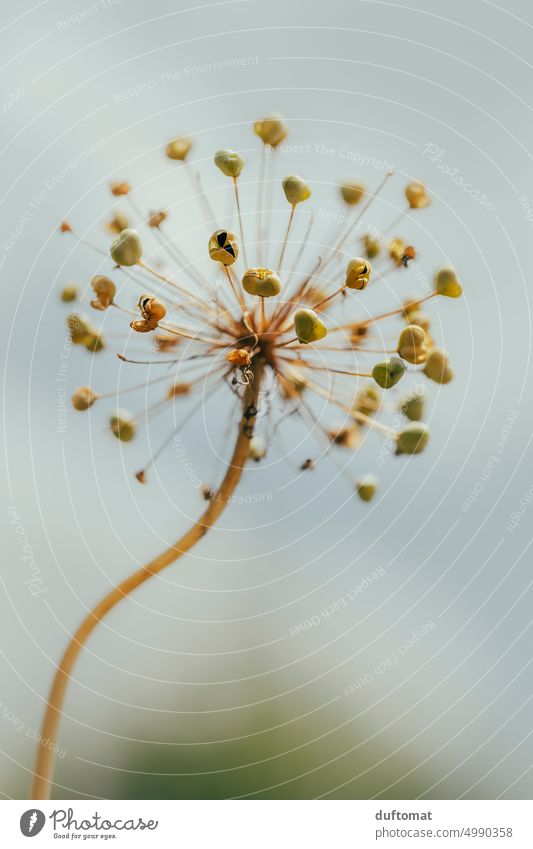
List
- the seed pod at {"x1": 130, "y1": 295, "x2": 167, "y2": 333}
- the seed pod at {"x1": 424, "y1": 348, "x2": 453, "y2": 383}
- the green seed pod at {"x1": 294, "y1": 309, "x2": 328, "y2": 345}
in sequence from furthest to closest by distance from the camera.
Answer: the seed pod at {"x1": 424, "y1": 348, "x2": 453, "y2": 383} < the seed pod at {"x1": 130, "y1": 295, "x2": 167, "y2": 333} < the green seed pod at {"x1": 294, "y1": 309, "x2": 328, "y2": 345}

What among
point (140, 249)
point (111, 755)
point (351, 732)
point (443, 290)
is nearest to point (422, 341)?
point (443, 290)

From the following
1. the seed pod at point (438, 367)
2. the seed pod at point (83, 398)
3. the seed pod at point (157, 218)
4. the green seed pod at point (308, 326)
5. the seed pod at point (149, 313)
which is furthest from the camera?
the seed pod at point (157, 218)

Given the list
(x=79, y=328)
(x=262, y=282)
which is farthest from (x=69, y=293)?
(x=262, y=282)

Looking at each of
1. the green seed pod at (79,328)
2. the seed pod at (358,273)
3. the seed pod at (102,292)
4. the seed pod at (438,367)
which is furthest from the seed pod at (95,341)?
the seed pod at (438,367)

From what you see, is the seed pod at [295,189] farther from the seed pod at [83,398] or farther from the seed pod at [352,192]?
the seed pod at [83,398]

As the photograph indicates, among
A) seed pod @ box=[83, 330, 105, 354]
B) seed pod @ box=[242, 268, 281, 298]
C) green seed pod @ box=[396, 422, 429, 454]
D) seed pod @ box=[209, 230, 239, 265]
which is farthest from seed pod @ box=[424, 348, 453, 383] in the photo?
seed pod @ box=[83, 330, 105, 354]

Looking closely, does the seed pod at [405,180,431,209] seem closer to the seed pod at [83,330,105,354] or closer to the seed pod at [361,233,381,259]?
the seed pod at [361,233,381,259]

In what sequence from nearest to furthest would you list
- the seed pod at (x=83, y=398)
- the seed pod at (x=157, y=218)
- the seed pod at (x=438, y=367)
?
1. the seed pod at (x=438, y=367)
2. the seed pod at (x=83, y=398)
3. the seed pod at (x=157, y=218)
